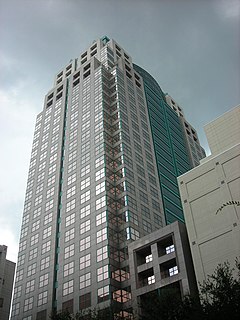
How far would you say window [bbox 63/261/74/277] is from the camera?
281 feet

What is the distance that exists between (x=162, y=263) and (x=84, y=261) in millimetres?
20695

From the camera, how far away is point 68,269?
283 ft

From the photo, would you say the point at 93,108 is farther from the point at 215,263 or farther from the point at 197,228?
the point at 215,263

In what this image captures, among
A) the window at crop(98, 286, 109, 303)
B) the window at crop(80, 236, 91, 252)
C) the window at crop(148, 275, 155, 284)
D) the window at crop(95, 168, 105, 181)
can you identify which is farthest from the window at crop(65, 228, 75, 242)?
the window at crop(148, 275, 155, 284)

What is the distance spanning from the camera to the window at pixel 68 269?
8550cm

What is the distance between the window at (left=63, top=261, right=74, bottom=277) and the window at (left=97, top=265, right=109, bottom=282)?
8432 mm

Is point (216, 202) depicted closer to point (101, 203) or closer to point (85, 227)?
point (101, 203)

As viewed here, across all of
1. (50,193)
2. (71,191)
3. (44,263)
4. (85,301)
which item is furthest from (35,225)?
(85,301)

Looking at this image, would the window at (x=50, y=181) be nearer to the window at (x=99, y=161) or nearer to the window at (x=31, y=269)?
the window at (x=99, y=161)

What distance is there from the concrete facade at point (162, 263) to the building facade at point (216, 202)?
4231 millimetres

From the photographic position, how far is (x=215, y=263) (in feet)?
200

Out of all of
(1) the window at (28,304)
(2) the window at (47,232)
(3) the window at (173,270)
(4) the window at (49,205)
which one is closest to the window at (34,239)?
(2) the window at (47,232)

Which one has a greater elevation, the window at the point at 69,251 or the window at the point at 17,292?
the window at the point at 69,251

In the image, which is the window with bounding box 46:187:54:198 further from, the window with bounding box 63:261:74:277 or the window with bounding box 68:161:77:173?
the window with bounding box 63:261:74:277
